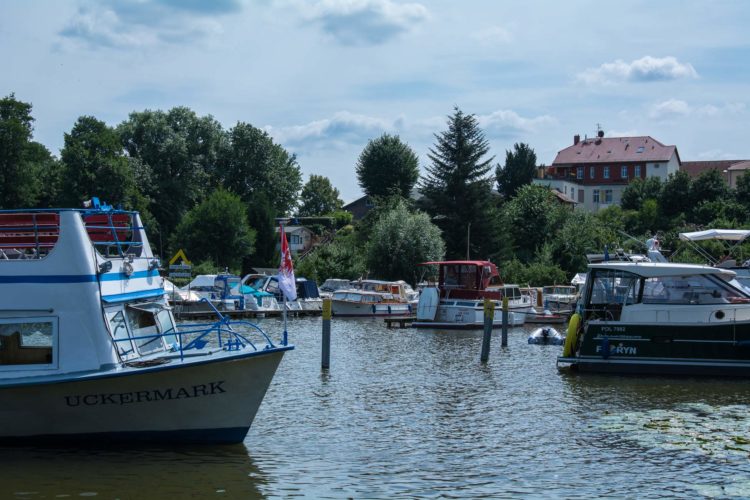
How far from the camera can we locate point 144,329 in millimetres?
19719

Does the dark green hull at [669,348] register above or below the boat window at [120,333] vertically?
below

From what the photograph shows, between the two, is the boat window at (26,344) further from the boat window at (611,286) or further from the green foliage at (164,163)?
the green foliage at (164,163)

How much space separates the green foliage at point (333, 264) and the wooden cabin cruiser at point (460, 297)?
79.8 ft

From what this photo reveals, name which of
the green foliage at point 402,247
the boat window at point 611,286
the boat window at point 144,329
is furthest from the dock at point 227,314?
the boat window at point 144,329

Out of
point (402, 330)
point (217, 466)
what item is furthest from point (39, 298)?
point (402, 330)

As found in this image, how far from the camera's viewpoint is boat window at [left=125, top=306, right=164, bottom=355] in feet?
63.1

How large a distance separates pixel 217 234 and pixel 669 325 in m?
63.0

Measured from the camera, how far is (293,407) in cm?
2431

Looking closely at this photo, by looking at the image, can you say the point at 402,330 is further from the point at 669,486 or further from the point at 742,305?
the point at 669,486

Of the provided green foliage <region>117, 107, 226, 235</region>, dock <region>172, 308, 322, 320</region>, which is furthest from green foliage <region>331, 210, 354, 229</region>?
dock <region>172, 308, 322, 320</region>

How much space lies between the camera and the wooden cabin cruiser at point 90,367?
703 inches

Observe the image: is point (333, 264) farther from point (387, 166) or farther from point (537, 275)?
point (387, 166)

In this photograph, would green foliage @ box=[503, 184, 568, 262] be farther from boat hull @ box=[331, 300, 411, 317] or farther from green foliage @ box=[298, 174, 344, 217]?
green foliage @ box=[298, 174, 344, 217]

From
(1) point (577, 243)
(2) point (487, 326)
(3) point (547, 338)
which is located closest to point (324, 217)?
(1) point (577, 243)
